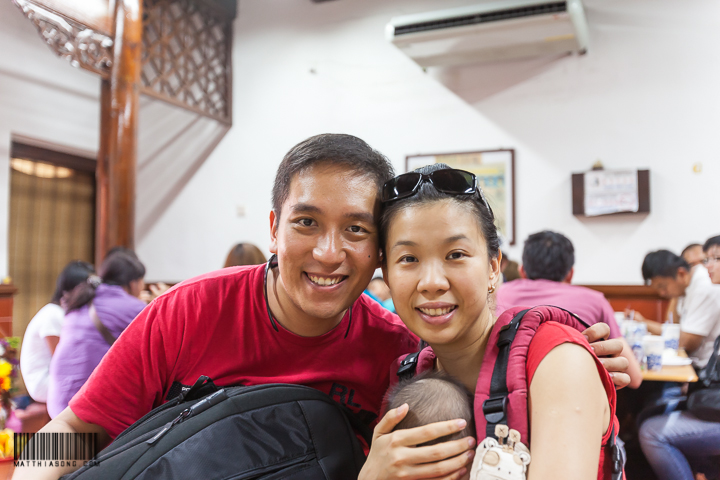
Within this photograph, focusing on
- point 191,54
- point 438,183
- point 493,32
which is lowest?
point 438,183

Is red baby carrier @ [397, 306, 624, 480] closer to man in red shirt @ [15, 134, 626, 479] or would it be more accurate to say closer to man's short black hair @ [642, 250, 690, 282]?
man in red shirt @ [15, 134, 626, 479]

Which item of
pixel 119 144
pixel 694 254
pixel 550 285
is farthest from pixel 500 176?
pixel 119 144

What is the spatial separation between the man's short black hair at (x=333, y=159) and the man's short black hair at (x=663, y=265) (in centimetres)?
320

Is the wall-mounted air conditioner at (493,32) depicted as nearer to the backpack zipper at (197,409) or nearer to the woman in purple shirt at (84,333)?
the woman in purple shirt at (84,333)

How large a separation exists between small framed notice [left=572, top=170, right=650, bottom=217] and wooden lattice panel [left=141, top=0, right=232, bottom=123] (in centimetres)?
378

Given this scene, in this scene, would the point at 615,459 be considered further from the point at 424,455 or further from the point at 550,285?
the point at 550,285

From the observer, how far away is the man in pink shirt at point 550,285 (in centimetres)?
263

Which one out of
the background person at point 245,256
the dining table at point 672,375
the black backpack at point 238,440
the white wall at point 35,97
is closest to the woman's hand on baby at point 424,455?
the black backpack at point 238,440

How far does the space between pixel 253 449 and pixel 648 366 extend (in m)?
2.32

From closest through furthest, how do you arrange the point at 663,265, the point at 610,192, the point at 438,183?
the point at 438,183 < the point at 663,265 < the point at 610,192

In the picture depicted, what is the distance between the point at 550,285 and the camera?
275cm

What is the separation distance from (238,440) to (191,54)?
18.6ft

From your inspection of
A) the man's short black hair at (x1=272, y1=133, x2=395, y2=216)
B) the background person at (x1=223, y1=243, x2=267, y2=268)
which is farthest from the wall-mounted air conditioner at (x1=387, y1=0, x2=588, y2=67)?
the man's short black hair at (x1=272, y1=133, x2=395, y2=216)

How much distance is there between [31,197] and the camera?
5.64 m
